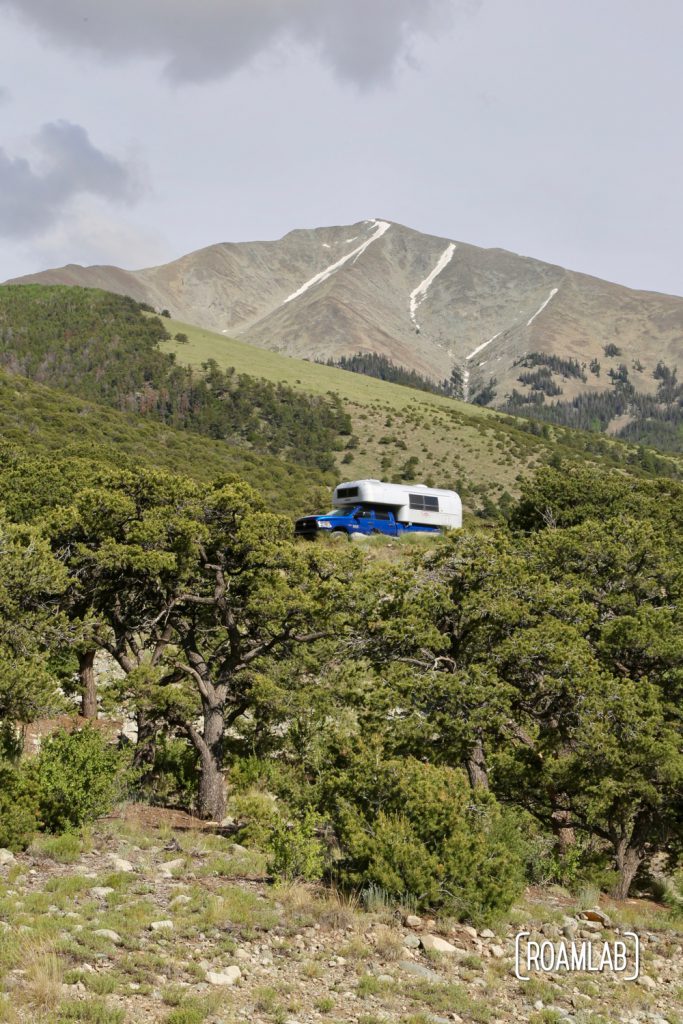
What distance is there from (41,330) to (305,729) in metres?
147

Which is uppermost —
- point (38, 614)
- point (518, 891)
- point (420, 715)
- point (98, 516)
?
point (98, 516)

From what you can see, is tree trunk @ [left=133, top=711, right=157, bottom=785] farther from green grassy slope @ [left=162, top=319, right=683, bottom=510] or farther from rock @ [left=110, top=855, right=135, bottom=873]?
green grassy slope @ [left=162, top=319, right=683, bottom=510]

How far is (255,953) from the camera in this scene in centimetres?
938

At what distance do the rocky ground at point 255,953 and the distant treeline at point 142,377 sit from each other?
80963 millimetres

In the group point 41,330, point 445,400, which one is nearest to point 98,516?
point 445,400

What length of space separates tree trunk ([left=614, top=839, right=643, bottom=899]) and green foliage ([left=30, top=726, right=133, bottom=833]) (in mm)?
9359

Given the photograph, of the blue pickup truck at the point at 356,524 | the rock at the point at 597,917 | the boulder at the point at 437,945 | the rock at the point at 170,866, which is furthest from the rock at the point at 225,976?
the blue pickup truck at the point at 356,524

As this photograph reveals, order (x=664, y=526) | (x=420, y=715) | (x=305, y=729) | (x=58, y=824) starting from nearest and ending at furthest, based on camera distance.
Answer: (x=58, y=824) < (x=420, y=715) < (x=305, y=729) < (x=664, y=526)

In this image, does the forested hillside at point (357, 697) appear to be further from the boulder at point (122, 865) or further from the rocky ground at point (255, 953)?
the boulder at point (122, 865)

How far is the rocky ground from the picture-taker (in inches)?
312

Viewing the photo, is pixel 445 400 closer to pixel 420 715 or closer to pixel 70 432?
pixel 70 432

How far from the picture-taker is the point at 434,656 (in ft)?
55.1

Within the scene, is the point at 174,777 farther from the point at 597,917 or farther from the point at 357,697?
the point at 597,917

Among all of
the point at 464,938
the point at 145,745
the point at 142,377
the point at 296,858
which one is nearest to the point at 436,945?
the point at 464,938
